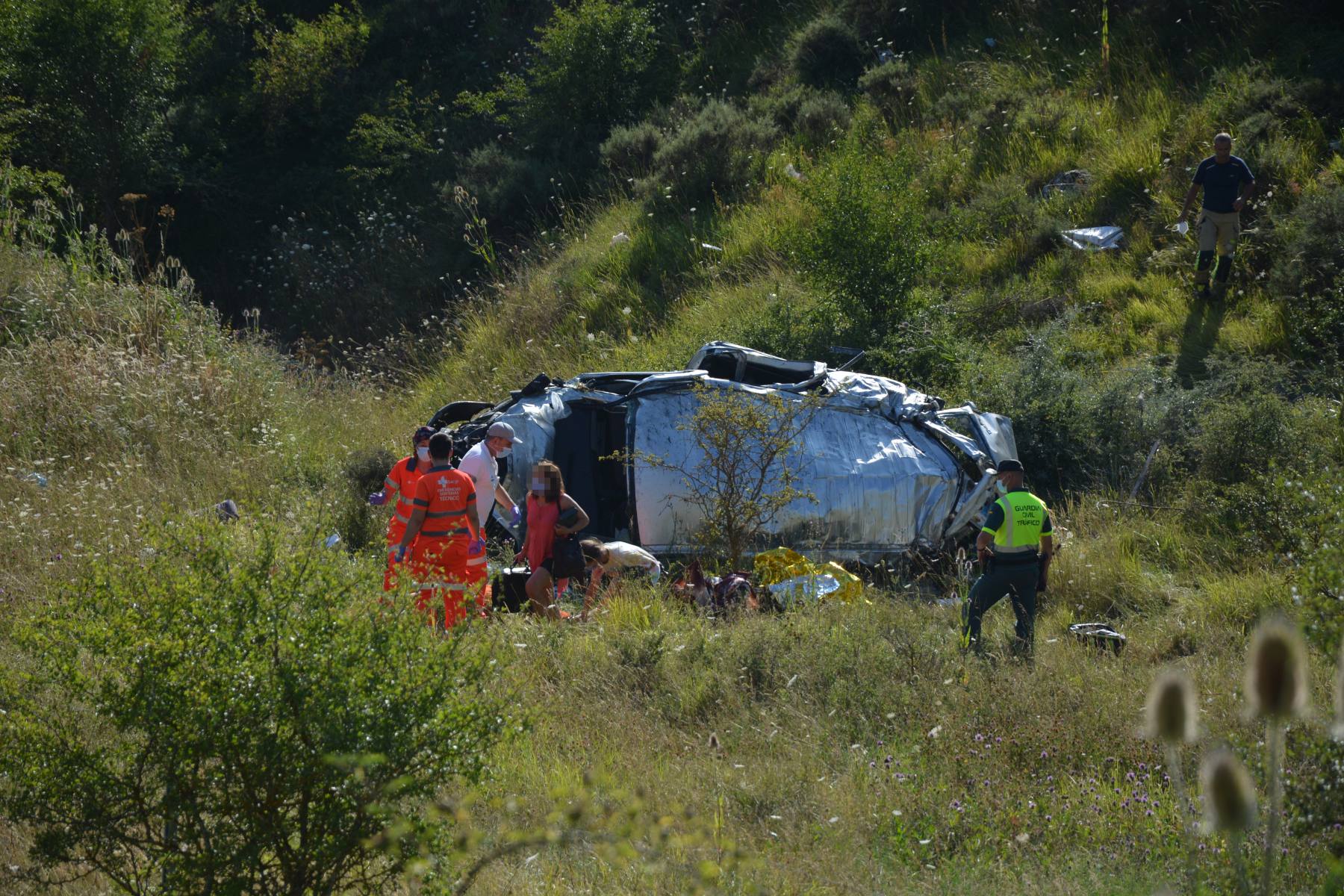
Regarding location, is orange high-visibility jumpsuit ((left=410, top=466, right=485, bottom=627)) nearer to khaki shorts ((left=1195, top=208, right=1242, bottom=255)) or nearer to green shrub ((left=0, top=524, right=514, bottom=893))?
green shrub ((left=0, top=524, right=514, bottom=893))

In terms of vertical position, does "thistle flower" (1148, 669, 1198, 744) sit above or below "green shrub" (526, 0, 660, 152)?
above

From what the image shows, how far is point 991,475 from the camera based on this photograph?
29.5 feet

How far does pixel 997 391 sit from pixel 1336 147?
5.61 m

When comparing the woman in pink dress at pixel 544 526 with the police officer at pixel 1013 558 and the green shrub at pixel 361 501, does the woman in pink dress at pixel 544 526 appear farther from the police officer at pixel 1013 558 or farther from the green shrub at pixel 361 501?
the police officer at pixel 1013 558

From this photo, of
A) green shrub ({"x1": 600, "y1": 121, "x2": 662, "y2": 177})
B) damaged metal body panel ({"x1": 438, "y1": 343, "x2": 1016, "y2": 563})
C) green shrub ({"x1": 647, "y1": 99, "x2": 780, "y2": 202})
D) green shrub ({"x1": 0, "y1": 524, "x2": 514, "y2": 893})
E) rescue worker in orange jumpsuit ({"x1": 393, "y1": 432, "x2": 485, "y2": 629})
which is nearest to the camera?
green shrub ({"x1": 0, "y1": 524, "x2": 514, "y2": 893})

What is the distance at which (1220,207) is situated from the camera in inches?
454

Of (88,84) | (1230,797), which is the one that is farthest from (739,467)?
(88,84)

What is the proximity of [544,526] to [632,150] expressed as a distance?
1239cm

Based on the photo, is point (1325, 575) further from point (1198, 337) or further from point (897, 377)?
point (1198, 337)

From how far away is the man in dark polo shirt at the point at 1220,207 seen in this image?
1143cm

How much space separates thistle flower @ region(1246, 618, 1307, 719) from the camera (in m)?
1.78

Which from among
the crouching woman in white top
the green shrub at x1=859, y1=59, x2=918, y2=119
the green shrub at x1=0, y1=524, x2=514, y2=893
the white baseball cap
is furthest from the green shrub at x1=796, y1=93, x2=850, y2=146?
the green shrub at x1=0, y1=524, x2=514, y2=893

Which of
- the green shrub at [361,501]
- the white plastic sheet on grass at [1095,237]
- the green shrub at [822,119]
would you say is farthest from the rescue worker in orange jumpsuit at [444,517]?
the green shrub at [822,119]

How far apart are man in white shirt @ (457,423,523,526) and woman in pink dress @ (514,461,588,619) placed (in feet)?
1.72
